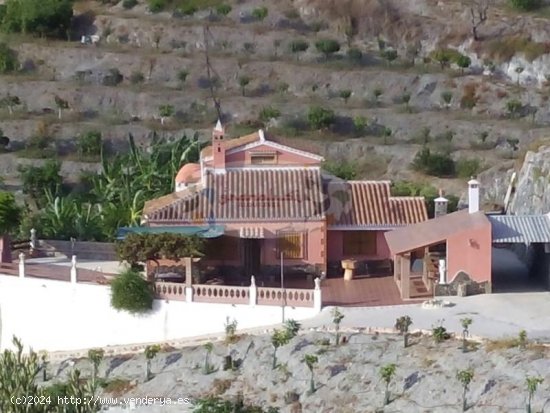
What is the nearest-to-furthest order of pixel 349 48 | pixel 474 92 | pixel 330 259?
pixel 330 259
pixel 474 92
pixel 349 48

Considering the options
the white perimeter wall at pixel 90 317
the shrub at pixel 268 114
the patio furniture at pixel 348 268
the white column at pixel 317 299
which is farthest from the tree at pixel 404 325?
the shrub at pixel 268 114

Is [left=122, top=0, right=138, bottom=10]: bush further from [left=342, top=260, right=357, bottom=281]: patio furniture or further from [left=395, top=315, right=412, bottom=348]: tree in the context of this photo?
[left=395, top=315, right=412, bottom=348]: tree

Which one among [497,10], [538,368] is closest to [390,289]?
[538,368]

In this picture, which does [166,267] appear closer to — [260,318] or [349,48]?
[260,318]

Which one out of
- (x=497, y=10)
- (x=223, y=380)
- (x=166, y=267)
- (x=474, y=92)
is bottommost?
(x=223, y=380)

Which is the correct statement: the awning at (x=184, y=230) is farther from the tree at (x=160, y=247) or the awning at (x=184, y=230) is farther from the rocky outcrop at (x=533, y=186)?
the rocky outcrop at (x=533, y=186)

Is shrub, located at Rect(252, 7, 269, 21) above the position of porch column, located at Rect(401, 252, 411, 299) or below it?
above

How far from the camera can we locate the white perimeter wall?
26844 millimetres

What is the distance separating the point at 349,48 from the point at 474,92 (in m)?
7.29

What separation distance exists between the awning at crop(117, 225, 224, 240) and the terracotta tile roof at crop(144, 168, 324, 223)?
0.31 metres

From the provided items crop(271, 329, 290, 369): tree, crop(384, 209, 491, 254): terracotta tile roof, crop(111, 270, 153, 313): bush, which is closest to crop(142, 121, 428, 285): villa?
crop(384, 209, 491, 254): terracotta tile roof

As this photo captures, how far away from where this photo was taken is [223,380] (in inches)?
963

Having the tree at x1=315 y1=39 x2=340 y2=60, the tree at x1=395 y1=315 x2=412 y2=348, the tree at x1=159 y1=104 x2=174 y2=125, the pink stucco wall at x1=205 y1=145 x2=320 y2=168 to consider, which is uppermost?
the tree at x1=315 y1=39 x2=340 y2=60

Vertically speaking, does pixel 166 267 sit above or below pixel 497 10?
below
